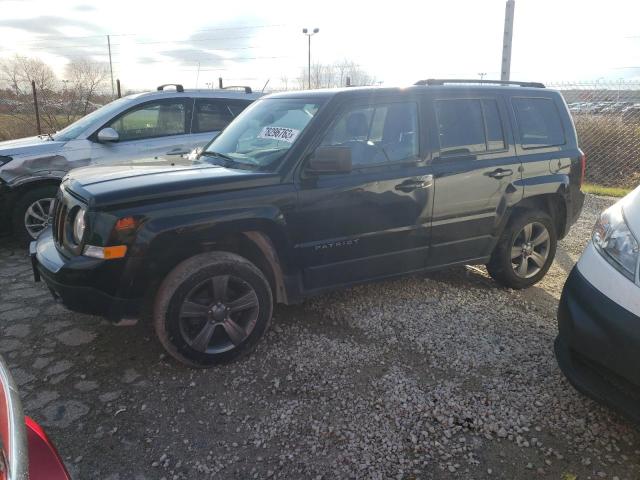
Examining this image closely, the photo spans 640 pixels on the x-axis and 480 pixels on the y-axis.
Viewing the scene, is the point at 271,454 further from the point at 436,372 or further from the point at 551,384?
the point at 551,384

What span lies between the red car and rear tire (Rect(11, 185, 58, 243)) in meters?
4.46

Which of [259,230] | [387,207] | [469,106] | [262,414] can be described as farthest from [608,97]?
[262,414]

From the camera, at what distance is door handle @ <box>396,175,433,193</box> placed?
359cm

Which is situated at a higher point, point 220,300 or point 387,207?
point 387,207

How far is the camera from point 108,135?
567cm

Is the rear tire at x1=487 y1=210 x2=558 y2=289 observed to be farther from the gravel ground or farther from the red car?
the red car

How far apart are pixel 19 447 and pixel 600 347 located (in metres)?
2.37

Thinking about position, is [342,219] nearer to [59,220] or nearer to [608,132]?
[59,220]

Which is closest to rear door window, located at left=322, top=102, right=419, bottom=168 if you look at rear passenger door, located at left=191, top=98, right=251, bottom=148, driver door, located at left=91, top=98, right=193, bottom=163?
driver door, located at left=91, top=98, right=193, bottom=163

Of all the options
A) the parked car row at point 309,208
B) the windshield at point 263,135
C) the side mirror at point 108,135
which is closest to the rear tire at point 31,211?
the side mirror at point 108,135

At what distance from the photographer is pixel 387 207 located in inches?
140

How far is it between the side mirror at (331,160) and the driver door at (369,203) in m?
0.11

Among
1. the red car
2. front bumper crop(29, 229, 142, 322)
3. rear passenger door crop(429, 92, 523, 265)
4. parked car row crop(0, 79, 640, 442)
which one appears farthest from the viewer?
rear passenger door crop(429, 92, 523, 265)

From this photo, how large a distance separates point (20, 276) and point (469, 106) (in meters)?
4.52
